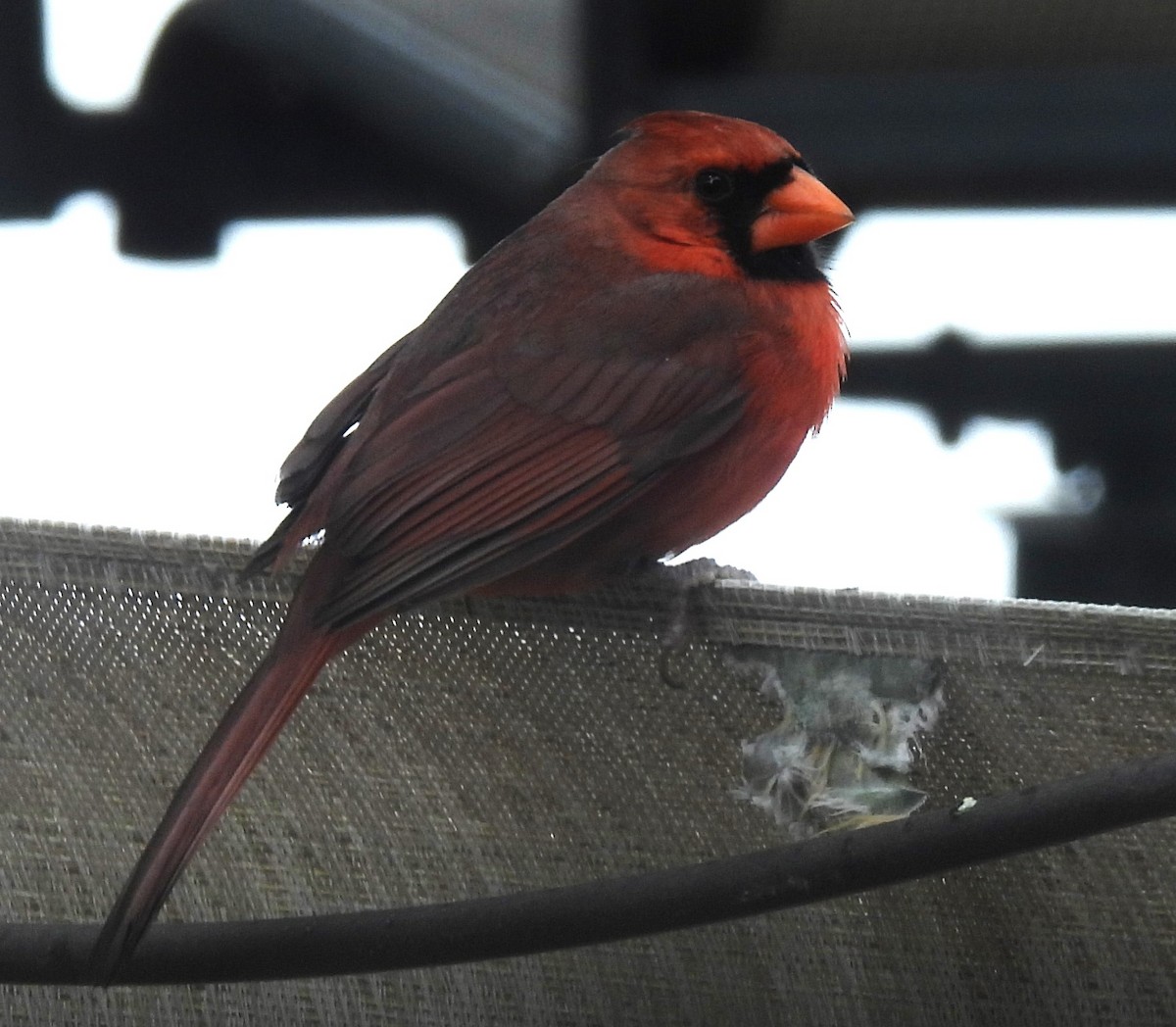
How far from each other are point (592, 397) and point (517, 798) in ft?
2.21

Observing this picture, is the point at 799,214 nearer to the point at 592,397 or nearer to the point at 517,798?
the point at 592,397

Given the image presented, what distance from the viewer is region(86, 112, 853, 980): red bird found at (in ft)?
6.98

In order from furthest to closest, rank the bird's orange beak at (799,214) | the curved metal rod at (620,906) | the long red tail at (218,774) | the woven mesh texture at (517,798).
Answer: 1. the bird's orange beak at (799,214)
2. the woven mesh texture at (517,798)
3. the long red tail at (218,774)
4. the curved metal rod at (620,906)

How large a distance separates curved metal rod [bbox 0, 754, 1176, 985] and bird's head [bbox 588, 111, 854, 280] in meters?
1.27

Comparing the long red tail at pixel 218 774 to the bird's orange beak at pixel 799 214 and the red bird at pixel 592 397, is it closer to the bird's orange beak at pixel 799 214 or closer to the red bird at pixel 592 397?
the red bird at pixel 592 397

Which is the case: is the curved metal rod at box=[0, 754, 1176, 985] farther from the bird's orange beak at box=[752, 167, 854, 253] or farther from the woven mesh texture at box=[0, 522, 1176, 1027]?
the bird's orange beak at box=[752, 167, 854, 253]

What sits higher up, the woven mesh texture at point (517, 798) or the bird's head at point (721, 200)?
the bird's head at point (721, 200)

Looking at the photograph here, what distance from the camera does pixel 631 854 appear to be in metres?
1.84

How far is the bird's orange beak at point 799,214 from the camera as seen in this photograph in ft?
8.38

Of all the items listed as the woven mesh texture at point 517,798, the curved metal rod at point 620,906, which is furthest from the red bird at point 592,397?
the curved metal rod at point 620,906

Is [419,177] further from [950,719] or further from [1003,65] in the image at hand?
[950,719]

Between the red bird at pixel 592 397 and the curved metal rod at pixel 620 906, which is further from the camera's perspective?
the red bird at pixel 592 397

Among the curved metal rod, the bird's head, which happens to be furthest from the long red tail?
the bird's head

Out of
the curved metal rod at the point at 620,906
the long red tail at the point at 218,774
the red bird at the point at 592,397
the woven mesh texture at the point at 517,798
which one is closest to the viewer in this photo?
the curved metal rod at the point at 620,906
